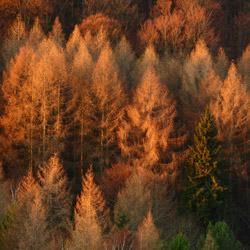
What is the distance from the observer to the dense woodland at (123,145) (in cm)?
3181

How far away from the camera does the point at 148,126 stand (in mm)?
39438

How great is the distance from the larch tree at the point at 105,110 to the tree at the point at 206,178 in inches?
319

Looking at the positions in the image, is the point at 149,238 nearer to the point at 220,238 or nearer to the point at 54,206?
the point at 220,238

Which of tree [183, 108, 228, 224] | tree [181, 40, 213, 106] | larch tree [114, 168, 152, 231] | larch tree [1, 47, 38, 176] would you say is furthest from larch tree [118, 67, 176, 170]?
larch tree [1, 47, 38, 176]

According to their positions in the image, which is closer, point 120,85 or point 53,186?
point 53,186

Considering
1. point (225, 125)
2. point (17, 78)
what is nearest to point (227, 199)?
point (225, 125)

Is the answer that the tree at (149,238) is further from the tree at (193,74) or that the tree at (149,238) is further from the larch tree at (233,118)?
the tree at (193,74)

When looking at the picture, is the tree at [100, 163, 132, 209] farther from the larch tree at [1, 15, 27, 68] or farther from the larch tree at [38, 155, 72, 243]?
the larch tree at [1, 15, 27, 68]

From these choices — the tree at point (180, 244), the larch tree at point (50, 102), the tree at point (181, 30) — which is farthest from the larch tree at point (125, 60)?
the tree at point (180, 244)

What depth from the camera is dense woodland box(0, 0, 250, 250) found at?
31.8 metres

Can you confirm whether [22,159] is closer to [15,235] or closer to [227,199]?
[15,235]

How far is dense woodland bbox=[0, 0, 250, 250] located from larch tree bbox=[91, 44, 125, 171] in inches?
4.5

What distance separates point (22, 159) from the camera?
1644 inches

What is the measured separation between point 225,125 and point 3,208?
2039cm
